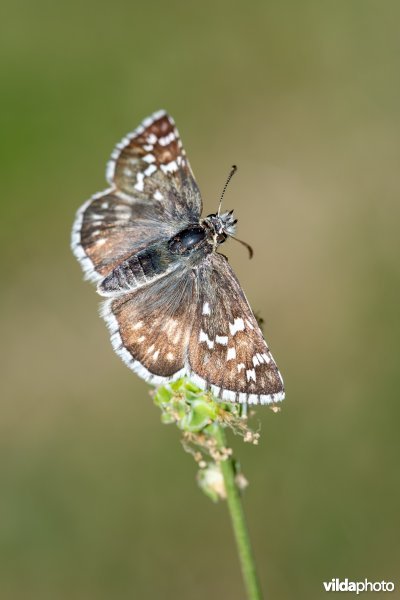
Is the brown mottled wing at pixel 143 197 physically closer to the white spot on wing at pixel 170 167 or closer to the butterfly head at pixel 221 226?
the white spot on wing at pixel 170 167

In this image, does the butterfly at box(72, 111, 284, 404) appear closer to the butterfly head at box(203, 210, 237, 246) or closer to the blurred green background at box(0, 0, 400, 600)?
the butterfly head at box(203, 210, 237, 246)

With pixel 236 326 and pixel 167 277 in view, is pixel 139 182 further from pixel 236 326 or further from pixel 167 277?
pixel 236 326

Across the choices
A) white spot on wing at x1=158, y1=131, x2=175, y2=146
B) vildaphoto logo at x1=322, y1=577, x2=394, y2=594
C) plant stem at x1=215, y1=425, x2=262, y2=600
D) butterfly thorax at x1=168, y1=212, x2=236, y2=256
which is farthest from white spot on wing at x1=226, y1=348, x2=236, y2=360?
vildaphoto logo at x1=322, y1=577, x2=394, y2=594

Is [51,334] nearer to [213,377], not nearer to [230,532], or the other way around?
[230,532]

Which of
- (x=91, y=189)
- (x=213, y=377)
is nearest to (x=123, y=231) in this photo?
(x=213, y=377)

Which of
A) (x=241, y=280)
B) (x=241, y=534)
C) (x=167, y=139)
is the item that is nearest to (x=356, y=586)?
(x=241, y=534)

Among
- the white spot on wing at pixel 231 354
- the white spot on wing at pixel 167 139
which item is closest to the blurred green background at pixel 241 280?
the white spot on wing at pixel 167 139
